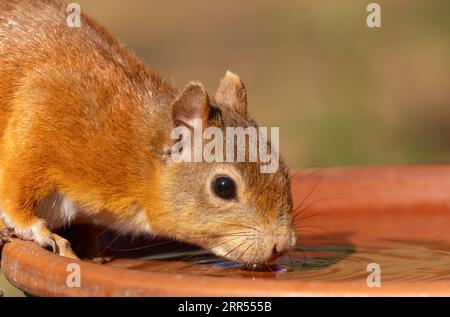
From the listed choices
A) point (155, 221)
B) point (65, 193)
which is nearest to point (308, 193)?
point (155, 221)

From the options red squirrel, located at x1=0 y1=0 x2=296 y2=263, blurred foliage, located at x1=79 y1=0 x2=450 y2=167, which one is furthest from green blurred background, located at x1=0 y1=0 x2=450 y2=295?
red squirrel, located at x1=0 y1=0 x2=296 y2=263

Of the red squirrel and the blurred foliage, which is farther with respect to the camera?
the blurred foliage

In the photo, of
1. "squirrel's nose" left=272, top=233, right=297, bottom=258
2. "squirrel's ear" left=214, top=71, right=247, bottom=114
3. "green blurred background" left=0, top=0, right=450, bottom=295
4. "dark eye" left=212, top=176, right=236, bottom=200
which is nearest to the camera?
"squirrel's nose" left=272, top=233, right=297, bottom=258

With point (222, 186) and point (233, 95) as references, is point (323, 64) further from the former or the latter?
point (222, 186)

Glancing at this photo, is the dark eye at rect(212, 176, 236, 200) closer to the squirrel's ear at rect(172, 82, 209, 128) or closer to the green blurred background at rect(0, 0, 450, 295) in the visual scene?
the squirrel's ear at rect(172, 82, 209, 128)

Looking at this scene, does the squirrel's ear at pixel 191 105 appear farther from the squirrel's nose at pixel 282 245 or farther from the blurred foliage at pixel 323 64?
the blurred foliage at pixel 323 64

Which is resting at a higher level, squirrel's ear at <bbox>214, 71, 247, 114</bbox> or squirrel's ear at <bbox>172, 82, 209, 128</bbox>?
squirrel's ear at <bbox>214, 71, 247, 114</bbox>
